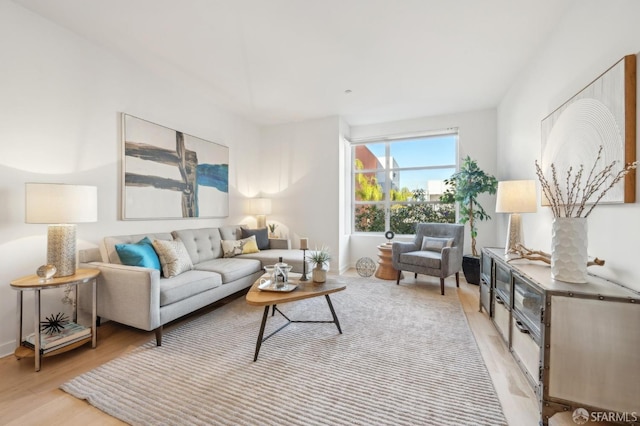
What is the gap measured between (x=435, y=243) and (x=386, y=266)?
829 millimetres

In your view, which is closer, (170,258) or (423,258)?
(170,258)

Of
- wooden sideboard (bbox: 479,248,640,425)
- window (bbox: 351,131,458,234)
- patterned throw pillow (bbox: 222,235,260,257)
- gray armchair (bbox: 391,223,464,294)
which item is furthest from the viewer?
window (bbox: 351,131,458,234)

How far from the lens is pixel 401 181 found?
16.4 feet

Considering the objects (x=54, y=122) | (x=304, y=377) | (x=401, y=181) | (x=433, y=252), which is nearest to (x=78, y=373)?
(x=304, y=377)

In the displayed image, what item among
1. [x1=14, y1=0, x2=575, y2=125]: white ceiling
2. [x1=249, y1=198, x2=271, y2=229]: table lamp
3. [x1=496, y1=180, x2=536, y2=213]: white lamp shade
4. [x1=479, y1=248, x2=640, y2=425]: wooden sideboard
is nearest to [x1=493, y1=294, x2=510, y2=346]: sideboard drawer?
[x1=479, y1=248, x2=640, y2=425]: wooden sideboard

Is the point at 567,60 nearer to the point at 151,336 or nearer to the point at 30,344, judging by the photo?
the point at 151,336

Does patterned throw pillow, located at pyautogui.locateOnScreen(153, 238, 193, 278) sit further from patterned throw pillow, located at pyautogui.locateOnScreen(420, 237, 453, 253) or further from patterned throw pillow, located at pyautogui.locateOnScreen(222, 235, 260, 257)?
patterned throw pillow, located at pyautogui.locateOnScreen(420, 237, 453, 253)

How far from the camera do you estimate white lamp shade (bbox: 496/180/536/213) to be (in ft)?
7.92

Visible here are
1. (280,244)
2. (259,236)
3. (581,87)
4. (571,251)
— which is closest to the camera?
(571,251)

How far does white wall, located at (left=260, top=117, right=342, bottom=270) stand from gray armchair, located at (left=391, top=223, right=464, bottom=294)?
3.71 ft

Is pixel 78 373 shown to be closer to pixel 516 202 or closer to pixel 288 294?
pixel 288 294

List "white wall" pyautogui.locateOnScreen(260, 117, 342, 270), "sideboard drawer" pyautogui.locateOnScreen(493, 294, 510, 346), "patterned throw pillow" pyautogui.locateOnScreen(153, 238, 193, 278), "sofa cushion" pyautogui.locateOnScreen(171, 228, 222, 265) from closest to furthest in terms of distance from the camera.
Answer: "sideboard drawer" pyautogui.locateOnScreen(493, 294, 510, 346) < "patterned throw pillow" pyautogui.locateOnScreen(153, 238, 193, 278) < "sofa cushion" pyautogui.locateOnScreen(171, 228, 222, 265) < "white wall" pyautogui.locateOnScreen(260, 117, 342, 270)

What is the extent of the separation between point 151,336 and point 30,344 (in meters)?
0.75

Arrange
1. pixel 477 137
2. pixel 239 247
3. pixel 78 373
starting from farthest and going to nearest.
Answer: pixel 477 137, pixel 239 247, pixel 78 373
